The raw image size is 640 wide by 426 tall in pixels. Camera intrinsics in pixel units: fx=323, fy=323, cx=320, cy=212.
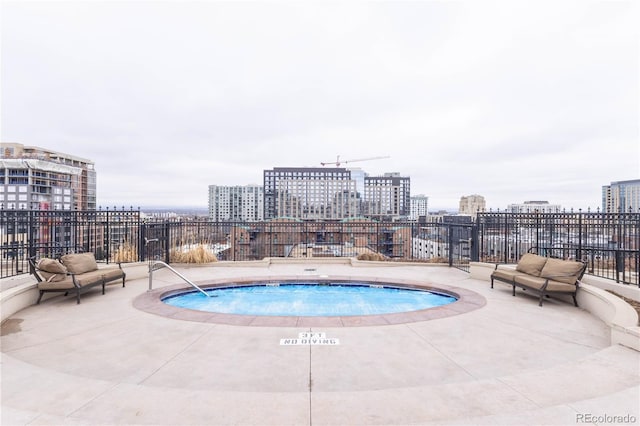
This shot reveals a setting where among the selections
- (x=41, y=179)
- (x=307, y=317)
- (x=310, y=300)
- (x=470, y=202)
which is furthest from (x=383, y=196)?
(x=307, y=317)

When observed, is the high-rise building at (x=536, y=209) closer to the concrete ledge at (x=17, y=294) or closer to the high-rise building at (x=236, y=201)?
the concrete ledge at (x=17, y=294)

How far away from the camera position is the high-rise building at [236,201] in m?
184

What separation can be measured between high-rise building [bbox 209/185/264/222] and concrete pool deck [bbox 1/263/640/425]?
182 m

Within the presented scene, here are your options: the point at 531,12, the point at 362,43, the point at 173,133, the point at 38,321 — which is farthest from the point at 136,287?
the point at 173,133

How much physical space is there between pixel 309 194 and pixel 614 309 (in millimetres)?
162465

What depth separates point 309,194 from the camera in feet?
548

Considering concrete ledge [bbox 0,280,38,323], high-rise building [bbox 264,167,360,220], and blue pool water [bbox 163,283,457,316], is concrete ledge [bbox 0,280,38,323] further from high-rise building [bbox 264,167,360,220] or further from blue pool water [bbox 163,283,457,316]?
high-rise building [bbox 264,167,360,220]

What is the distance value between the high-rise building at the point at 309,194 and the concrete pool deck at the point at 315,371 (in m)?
157

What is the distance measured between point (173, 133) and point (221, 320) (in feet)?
95.0

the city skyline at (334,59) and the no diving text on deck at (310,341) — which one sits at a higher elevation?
the city skyline at (334,59)

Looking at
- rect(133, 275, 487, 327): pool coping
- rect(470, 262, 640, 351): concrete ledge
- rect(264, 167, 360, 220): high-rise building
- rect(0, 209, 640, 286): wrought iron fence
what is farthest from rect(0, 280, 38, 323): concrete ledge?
rect(264, 167, 360, 220): high-rise building

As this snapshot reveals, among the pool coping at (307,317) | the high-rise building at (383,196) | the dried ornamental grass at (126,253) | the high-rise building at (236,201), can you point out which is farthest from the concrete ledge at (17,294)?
the high-rise building at (236,201)

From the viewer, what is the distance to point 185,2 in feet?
37.4

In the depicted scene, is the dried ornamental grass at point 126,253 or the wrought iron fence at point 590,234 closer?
the wrought iron fence at point 590,234
